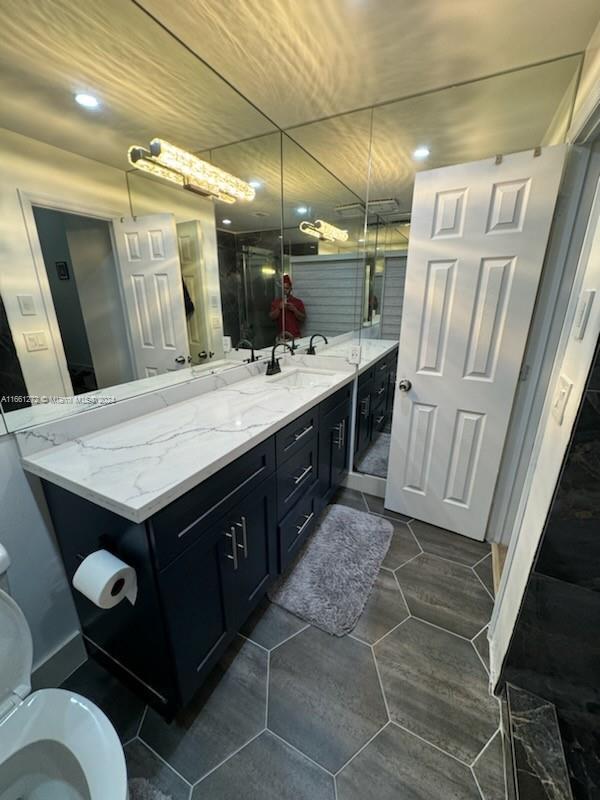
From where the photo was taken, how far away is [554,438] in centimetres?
107

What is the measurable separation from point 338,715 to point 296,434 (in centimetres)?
109

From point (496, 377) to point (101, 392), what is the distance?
1936 millimetres

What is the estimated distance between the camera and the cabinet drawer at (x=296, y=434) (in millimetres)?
1458

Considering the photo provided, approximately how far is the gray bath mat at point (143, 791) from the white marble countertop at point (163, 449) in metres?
0.92

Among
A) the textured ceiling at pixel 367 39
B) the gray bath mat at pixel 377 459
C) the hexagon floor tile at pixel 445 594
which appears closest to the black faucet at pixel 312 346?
the gray bath mat at pixel 377 459

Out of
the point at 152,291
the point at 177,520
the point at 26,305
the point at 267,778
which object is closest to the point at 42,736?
the point at 177,520

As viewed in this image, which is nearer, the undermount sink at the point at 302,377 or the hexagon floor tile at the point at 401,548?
the hexagon floor tile at the point at 401,548

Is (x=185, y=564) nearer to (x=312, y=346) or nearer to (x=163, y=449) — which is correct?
(x=163, y=449)

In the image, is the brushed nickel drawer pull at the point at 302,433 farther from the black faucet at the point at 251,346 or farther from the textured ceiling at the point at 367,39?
the textured ceiling at the point at 367,39

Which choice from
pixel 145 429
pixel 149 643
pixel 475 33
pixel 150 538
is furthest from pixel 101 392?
pixel 475 33

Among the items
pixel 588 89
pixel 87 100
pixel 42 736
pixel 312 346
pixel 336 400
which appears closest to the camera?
pixel 42 736

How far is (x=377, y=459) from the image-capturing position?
2.81 metres

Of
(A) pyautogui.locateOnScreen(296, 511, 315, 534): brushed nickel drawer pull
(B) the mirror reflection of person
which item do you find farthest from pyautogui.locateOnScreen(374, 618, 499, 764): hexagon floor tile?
(B) the mirror reflection of person

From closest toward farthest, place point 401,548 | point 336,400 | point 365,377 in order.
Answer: point 401,548
point 336,400
point 365,377
